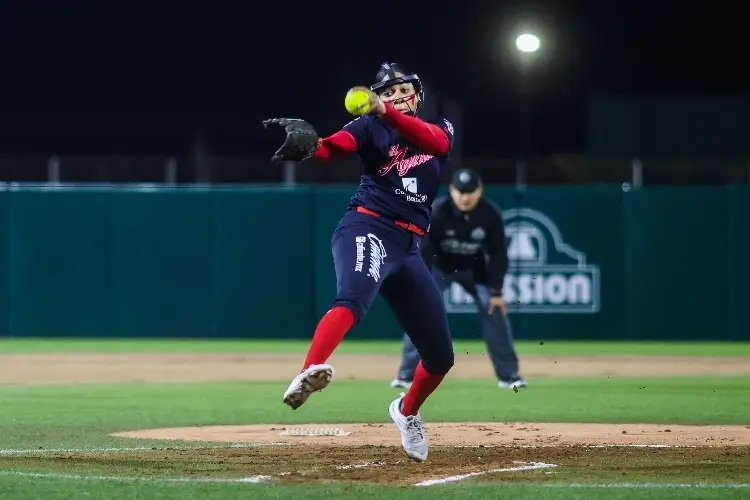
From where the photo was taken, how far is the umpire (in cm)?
1316

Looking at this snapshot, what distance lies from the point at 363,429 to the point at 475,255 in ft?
12.6

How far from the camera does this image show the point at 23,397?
12664 mm

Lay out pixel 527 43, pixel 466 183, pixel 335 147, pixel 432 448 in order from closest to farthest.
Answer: pixel 335 147 → pixel 432 448 → pixel 466 183 → pixel 527 43

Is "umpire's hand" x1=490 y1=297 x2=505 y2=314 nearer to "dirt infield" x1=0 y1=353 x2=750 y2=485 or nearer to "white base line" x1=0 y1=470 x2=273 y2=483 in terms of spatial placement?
"dirt infield" x1=0 y1=353 x2=750 y2=485

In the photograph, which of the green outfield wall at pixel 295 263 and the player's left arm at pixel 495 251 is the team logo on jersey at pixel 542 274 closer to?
the green outfield wall at pixel 295 263

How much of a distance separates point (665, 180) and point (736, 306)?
366 inches

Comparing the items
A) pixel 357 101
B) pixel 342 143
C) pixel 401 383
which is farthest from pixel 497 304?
pixel 357 101

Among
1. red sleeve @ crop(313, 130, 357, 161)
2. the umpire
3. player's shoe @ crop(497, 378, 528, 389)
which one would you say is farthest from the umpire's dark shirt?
red sleeve @ crop(313, 130, 357, 161)

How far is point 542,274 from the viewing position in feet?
67.7

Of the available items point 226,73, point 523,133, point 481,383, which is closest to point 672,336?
point 523,133

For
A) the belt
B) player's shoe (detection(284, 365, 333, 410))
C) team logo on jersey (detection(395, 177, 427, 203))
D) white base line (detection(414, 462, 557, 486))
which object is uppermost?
team logo on jersey (detection(395, 177, 427, 203))

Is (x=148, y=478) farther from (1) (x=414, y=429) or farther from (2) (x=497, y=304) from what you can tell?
(2) (x=497, y=304)

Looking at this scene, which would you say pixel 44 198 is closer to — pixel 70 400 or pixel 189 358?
pixel 189 358

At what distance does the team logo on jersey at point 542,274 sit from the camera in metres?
20.5
